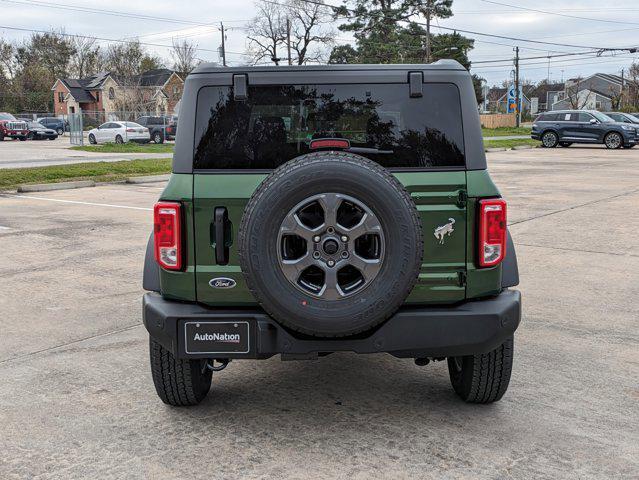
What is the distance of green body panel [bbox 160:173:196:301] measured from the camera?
359cm

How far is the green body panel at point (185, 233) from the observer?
3.59 meters

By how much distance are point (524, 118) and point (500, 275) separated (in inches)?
3591

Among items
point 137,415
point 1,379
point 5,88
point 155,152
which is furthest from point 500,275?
point 5,88

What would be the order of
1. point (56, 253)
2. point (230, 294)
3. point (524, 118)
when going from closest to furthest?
1. point (230, 294)
2. point (56, 253)
3. point (524, 118)

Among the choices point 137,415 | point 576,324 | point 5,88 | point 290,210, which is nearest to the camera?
point 290,210

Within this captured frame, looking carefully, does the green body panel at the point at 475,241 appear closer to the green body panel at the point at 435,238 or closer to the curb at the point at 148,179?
the green body panel at the point at 435,238

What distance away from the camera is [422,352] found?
360cm

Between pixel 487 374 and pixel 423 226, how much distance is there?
39.2 inches

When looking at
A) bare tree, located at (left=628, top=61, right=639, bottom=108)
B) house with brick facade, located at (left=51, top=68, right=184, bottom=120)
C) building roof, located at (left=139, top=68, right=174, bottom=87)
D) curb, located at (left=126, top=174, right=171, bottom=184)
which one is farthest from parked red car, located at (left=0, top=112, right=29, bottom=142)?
bare tree, located at (left=628, top=61, right=639, bottom=108)

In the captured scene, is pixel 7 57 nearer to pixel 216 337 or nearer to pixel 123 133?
pixel 123 133

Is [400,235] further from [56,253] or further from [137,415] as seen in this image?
[56,253]

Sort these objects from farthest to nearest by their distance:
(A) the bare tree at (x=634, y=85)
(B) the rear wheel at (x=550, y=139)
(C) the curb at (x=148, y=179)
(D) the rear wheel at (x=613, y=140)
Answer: (A) the bare tree at (x=634, y=85), (B) the rear wheel at (x=550, y=139), (D) the rear wheel at (x=613, y=140), (C) the curb at (x=148, y=179)

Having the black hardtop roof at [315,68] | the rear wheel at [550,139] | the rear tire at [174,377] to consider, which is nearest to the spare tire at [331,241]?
the black hardtop roof at [315,68]

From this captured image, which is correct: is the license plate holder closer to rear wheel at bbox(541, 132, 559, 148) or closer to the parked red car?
rear wheel at bbox(541, 132, 559, 148)
